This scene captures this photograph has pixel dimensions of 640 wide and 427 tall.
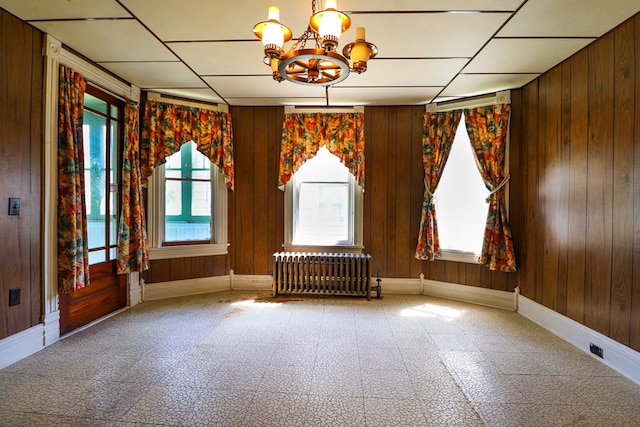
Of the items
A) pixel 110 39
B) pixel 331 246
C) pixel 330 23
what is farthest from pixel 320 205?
pixel 330 23

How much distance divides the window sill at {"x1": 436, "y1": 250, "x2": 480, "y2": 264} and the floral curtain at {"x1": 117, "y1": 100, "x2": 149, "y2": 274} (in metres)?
3.76

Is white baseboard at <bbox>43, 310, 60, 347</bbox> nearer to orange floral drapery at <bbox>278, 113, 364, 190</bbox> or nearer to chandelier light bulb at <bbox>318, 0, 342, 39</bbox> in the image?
orange floral drapery at <bbox>278, 113, 364, 190</bbox>

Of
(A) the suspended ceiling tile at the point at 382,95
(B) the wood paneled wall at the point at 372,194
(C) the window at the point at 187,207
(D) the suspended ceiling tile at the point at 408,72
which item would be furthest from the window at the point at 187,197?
(D) the suspended ceiling tile at the point at 408,72

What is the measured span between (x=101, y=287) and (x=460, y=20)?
4243 mm

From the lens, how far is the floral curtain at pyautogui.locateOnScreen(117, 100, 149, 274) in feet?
11.8

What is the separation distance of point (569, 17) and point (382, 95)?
1986 millimetres

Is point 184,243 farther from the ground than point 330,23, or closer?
closer

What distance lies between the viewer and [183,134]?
13.6ft

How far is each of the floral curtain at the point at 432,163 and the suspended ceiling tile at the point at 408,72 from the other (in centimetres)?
67

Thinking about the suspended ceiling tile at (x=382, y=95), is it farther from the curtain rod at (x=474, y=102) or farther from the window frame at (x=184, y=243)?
the window frame at (x=184, y=243)

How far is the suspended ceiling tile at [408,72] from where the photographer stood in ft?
10.2

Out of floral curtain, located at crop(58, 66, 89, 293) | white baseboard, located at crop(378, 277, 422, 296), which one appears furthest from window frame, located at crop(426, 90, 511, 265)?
floral curtain, located at crop(58, 66, 89, 293)

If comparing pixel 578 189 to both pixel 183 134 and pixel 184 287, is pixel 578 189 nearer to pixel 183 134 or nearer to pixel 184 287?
pixel 183 134

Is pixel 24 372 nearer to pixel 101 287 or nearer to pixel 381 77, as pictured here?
pixel 101 287
